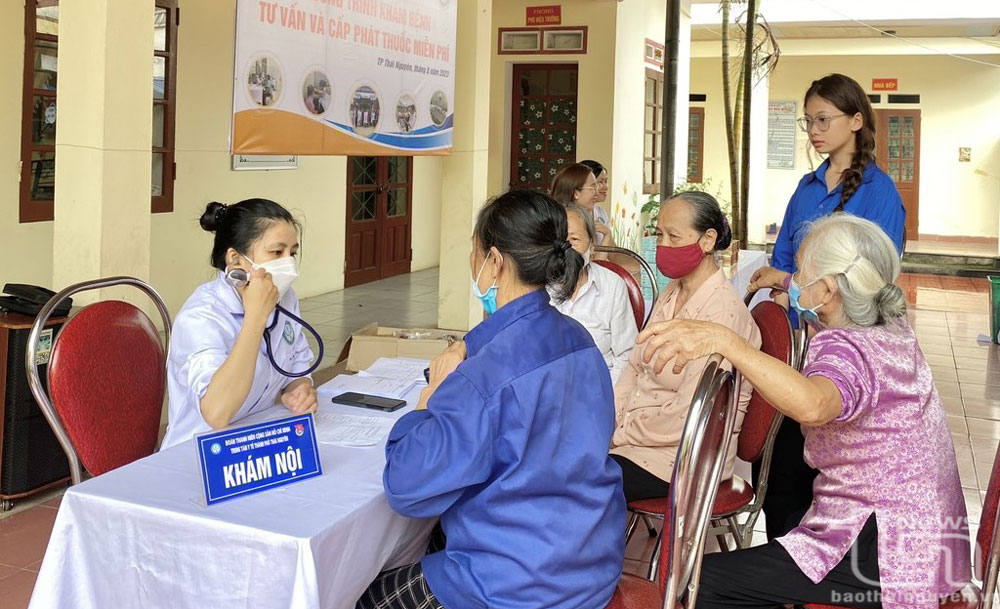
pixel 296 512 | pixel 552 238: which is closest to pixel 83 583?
pixel 296 512

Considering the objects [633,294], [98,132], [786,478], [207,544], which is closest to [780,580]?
[786,478]

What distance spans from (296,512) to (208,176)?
5.87m

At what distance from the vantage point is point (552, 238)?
1.87 meters

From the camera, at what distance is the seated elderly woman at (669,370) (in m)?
2.69

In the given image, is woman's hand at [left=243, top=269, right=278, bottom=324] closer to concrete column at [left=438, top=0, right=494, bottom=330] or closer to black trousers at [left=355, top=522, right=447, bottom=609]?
black trousers at [left=355, top=522, right=447, bottom=609]

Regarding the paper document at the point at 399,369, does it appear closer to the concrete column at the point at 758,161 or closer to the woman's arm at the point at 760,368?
the woman's arm at the point at 760,368

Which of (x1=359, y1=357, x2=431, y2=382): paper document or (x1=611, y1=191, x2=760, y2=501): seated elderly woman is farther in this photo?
(x1=359, y1=357, x2=431, y2=382): paper document

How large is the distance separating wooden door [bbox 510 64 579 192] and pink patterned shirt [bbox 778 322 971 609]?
926cm

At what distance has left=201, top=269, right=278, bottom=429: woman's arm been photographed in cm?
222

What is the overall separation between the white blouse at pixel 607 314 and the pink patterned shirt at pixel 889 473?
1.47 metres

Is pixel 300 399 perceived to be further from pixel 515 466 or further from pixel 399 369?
pixel 515 466

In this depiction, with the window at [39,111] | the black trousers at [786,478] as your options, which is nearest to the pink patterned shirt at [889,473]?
the black trousers at [786,478]

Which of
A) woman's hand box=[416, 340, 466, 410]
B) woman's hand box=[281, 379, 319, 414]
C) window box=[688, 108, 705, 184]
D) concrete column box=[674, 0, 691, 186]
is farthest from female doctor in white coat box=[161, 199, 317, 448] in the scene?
window box=[688, 108, 705, 184]

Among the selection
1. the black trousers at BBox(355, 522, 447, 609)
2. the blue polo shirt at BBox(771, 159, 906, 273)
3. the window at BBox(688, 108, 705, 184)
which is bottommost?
the black trousers at BBox(355, 522, 447, 609)
